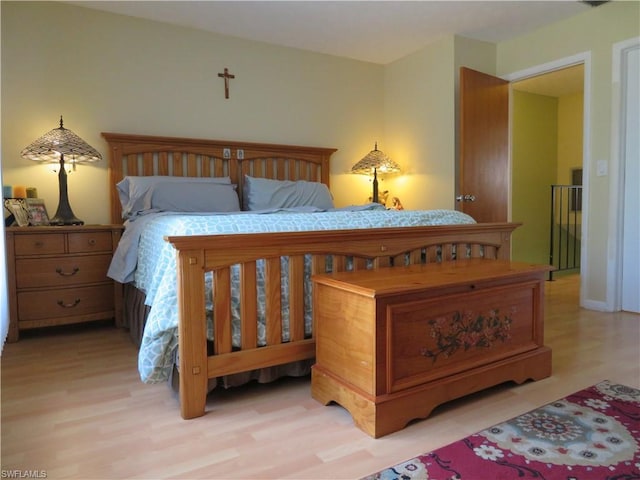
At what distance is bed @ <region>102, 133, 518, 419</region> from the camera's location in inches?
63.2

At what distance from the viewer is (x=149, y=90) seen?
11.0 ft

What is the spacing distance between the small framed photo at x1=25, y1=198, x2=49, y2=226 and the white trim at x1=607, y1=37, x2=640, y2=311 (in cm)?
393

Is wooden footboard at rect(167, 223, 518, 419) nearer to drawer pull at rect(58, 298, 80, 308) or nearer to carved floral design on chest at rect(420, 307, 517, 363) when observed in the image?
carved floral design on chest at rect(420, 307, 517, 363)

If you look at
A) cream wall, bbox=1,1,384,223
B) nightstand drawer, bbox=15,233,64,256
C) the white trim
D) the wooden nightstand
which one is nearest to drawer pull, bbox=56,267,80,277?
the wooden nightstand

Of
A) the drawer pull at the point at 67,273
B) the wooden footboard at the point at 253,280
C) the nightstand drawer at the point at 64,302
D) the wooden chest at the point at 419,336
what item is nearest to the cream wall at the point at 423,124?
the wooden footboard at the point at 253,280

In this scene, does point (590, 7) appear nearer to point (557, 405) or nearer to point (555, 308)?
point (555, 308)

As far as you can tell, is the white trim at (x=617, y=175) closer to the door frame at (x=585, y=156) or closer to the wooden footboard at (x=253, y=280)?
the door frame at (x=585, y=156)

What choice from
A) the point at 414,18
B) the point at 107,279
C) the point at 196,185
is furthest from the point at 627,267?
the point at 107,279

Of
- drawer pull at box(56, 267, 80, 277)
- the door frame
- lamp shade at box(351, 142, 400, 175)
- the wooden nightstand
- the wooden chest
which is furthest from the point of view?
lamp shade at box(351, 142, 400, 175)

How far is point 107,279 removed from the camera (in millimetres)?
2854

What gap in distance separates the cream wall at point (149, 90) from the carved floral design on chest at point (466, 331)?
2585mm

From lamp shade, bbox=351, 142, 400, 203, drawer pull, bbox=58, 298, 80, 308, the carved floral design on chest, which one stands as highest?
lamp shade, bbox=351, 142, 400, 203

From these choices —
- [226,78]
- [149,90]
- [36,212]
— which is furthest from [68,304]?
[226,78]

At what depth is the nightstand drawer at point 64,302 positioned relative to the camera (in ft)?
8.57
